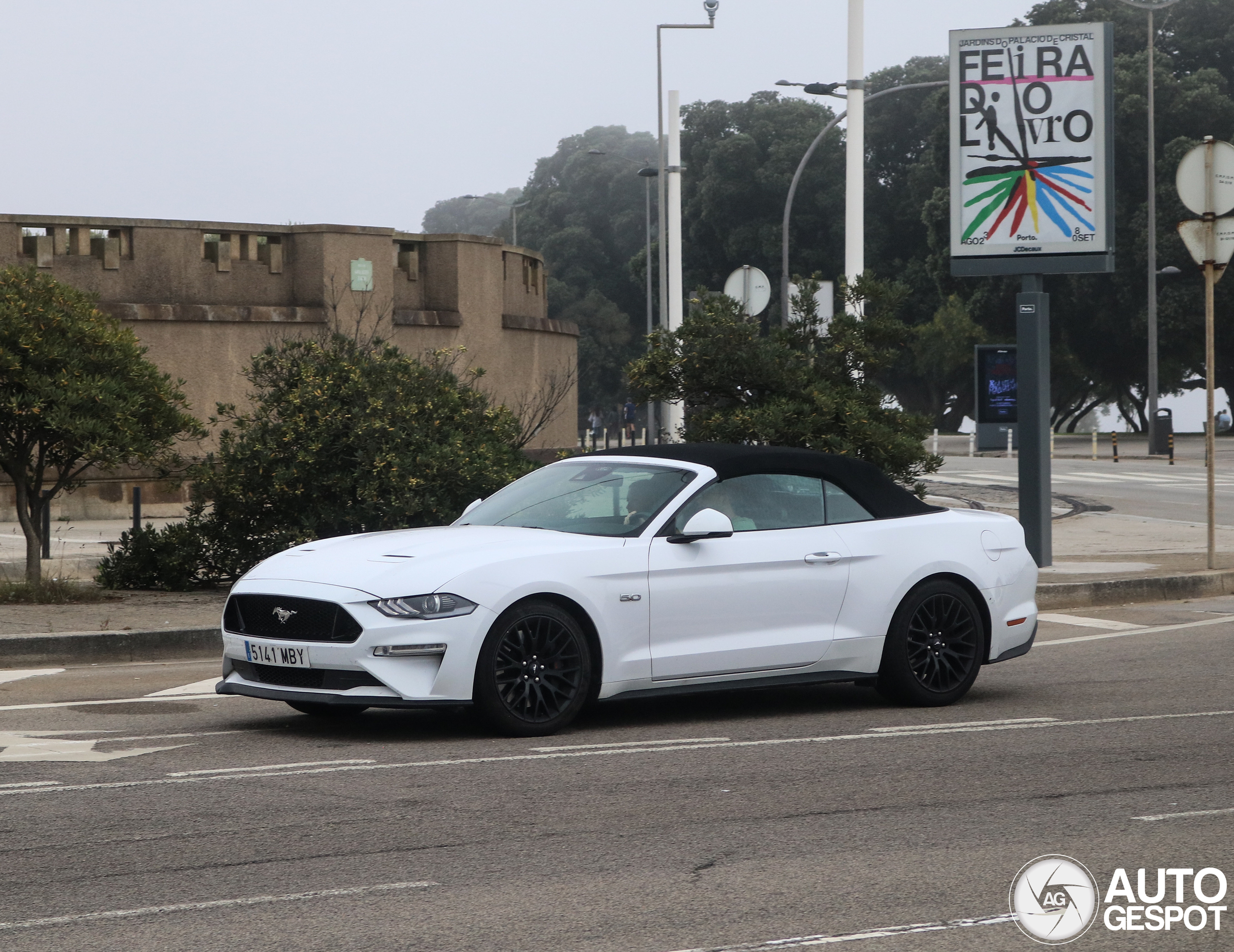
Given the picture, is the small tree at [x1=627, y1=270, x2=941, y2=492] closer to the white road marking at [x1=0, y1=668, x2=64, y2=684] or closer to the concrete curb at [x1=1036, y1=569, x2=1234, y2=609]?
the concrete curb at [x1=1036, y1=569, x2=1234, y2=609]

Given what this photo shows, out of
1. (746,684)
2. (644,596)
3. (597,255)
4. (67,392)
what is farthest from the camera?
(597,255)

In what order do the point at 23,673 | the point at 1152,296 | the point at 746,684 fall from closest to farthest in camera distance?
the point at 746,684, the point at 23,673, the point at 1152,296

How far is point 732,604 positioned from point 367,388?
18.9 ft

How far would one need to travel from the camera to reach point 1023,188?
1642 centimetres

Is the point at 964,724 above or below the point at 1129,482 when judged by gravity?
above

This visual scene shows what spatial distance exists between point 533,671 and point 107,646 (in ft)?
14.9

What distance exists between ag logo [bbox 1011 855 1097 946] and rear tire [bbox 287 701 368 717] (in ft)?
12.3

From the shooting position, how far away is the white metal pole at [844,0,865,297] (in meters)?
18.6

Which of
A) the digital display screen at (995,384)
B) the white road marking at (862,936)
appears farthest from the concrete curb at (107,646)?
the digital display screen at (995,384)

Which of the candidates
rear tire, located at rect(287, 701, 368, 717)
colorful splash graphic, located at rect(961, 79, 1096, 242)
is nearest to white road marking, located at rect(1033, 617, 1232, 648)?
colorful splash graphic, located at rect(961, 79, 1096, 242)

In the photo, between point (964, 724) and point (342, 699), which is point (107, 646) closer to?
point (342, 699)

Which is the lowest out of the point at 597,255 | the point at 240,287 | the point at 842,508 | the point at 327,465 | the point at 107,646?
the point at 107,646

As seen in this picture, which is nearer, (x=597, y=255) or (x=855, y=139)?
(x=855, y=139)

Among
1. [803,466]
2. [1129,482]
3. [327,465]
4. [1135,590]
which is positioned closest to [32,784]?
[803,466]
